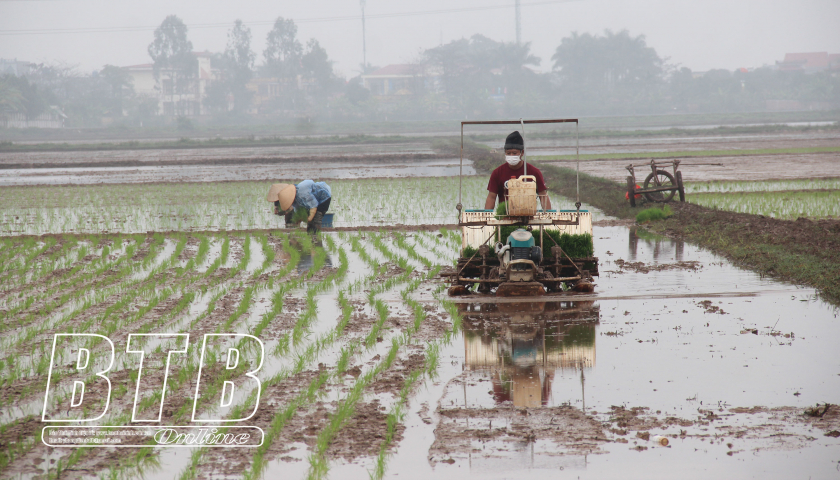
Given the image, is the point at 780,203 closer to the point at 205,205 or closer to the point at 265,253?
the point at 265,253

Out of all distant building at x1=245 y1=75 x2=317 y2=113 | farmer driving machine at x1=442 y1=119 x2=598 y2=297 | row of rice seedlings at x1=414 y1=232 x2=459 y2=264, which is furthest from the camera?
distant building at x1=245 y1=75 x2=317 y2=113

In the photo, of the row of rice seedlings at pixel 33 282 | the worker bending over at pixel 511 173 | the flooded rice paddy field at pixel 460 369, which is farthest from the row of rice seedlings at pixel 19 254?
the worker bending over at pixel 511 173

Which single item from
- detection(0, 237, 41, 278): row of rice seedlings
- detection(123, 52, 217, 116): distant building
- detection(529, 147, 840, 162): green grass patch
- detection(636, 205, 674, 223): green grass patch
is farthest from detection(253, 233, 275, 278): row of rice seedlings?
detection(123, 52, 217, 116): distant building

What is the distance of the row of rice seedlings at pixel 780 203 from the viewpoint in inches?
498

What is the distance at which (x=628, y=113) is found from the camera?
3243 inches

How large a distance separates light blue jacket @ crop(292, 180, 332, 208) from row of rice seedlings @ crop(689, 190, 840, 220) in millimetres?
7295

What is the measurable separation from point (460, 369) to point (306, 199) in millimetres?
7470

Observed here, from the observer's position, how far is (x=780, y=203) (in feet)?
45.8

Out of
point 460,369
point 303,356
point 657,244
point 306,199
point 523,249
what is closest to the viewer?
point 460,369

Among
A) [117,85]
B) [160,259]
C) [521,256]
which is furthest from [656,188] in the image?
[117,85]

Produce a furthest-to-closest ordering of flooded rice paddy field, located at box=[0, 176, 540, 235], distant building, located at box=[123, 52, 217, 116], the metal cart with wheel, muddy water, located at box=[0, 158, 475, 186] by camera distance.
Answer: distant building, located at box=[123, 52, 217, 116], muddy water, located at box=[0, 158, 475, 186], the metal cart with wheel, flooded rice paddy field, located at box=[0, 176, 540, 235]

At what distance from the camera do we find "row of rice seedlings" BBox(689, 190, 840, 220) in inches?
498

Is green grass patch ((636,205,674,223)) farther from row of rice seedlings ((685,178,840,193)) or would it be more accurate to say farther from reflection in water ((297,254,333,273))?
reflection in water ((297,254,333,273))

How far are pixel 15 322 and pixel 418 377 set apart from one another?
402 cm
